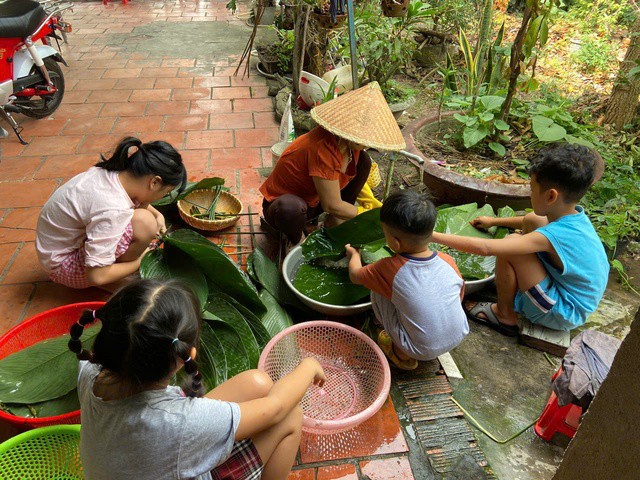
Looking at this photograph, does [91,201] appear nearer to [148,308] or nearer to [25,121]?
[148,308]

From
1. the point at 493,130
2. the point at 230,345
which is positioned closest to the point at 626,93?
the point at 493,130

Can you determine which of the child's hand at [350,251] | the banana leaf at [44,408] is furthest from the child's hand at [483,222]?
the banana leaf at [44,408]

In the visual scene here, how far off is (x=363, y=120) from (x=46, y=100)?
308cm

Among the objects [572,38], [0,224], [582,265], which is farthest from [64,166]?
[572,38]

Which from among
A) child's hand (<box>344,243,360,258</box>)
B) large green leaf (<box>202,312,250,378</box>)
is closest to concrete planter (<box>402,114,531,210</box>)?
child's hand (<box>344,243,360,258</box>)

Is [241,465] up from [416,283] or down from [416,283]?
down

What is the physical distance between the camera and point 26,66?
3.56m

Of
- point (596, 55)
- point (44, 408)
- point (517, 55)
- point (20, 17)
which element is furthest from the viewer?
point (596, 55)

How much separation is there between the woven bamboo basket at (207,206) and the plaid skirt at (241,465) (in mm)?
1453

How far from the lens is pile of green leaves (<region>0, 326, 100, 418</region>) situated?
150cm

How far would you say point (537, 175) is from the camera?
187 centimetres

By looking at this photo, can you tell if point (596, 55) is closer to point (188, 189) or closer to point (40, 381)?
point (188, 189)

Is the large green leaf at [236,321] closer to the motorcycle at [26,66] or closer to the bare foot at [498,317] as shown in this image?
the bare foot at [498,317]

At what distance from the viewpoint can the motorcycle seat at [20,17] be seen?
3.40 meters
